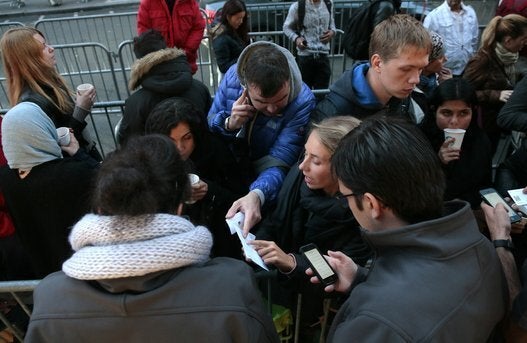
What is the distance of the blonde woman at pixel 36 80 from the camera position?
2.96 metres

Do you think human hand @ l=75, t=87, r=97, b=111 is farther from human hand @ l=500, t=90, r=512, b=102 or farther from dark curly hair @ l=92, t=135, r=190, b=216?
human hand @ l=500, t=90, r=512, b=102

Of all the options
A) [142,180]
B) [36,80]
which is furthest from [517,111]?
[36,80]

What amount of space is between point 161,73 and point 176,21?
7.24 ft

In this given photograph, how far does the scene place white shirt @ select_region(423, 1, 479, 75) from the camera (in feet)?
16.4

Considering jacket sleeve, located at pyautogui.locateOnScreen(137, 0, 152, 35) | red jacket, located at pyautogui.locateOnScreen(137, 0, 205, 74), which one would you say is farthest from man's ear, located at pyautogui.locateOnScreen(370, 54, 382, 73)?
jacket sleeve, located at pyautogui.locateOnScreen(137, 0, 152, 35)

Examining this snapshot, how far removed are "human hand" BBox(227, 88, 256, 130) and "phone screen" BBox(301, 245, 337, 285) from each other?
1181mm

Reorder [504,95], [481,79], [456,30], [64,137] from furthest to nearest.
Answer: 1. [456,30]
2. [481,79]
3. [504,95]
4. [64,137]

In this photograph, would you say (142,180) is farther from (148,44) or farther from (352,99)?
(148,44)

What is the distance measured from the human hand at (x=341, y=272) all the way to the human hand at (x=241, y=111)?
1224 mm

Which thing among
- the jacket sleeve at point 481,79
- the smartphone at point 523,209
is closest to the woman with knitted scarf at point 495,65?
the jacket sleeve at point 481,79

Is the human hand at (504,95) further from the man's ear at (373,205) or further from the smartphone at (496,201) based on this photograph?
the man's ear at (373,205)

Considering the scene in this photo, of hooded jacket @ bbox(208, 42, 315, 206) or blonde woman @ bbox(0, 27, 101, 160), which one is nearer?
hooded jacket @ bbox(208, 42, 315, 206)

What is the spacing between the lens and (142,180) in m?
1.28

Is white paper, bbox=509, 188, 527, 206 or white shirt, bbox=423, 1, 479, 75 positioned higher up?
white shirt, bbox=423, 1, 479, 75
